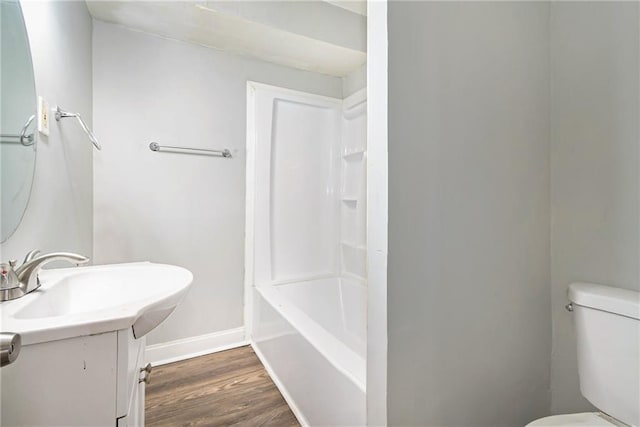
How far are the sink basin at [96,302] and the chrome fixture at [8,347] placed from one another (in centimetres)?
12

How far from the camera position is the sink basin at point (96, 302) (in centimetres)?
57

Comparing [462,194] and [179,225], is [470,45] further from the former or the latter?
[179,225]

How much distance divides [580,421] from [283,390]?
1289 mm

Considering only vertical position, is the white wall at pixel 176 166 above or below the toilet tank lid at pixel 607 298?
above

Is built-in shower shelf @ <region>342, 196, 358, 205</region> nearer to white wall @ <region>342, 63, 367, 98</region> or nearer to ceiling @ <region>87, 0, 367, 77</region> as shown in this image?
white wall @ <region>342, 63, 367, 98</region>

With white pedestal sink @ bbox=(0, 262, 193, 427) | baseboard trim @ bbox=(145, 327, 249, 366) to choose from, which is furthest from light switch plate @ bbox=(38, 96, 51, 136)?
baseboard trim @ bbox=(145, 327, 249, 366)

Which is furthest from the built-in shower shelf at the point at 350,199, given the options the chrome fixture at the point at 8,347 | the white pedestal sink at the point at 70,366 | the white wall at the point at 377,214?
the chrome fixture at the point at 8,347

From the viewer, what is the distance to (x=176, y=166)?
199 cm

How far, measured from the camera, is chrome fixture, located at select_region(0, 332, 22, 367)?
41cm

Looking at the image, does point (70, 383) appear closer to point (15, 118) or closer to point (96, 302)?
point (96, 302)

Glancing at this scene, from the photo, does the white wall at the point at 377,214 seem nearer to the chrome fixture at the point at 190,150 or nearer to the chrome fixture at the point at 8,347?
the chrome fixture at the point at 8,347

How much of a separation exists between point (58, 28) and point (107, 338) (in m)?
1.34

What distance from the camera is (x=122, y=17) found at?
1.73 m

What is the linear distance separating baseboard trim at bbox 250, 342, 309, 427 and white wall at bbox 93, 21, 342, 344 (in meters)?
0.33
